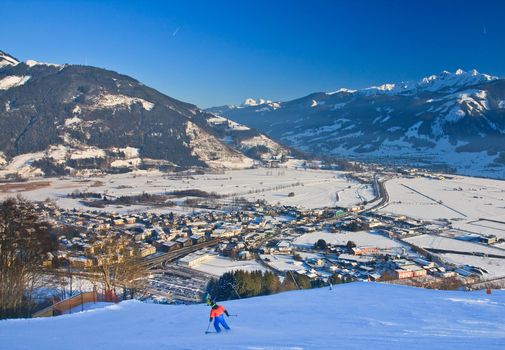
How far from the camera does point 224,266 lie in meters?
23.5

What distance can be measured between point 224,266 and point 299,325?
17.2 metres

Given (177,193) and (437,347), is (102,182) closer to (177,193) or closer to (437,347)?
(177,193)

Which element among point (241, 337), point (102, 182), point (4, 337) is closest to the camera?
point (241, 337)

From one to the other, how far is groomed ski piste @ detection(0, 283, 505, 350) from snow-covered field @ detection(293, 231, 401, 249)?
19.4m

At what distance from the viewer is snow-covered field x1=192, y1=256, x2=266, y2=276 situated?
73.8 ft

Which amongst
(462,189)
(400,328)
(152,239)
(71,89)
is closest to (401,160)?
(462,189)

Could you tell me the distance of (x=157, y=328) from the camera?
693cm

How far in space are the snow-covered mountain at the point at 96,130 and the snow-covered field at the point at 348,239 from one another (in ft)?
165

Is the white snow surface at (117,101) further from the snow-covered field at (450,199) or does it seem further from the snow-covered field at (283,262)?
the snow-covered field at (283,262)

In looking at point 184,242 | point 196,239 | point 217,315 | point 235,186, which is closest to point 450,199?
point 235,186

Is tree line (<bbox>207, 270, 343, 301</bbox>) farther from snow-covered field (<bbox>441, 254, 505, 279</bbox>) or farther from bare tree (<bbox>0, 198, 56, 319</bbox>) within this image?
snow-covered field (<bbox>441, 254, 505, 279</bbox>)

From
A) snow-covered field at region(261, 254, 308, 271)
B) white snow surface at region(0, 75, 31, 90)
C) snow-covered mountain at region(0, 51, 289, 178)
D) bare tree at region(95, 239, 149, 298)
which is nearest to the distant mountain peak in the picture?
snow-covered mountain at region(0, 51, 289, 178)

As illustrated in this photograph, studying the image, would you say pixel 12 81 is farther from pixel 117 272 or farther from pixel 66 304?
pixel 66 304

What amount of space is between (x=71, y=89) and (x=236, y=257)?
8783 centimetres
